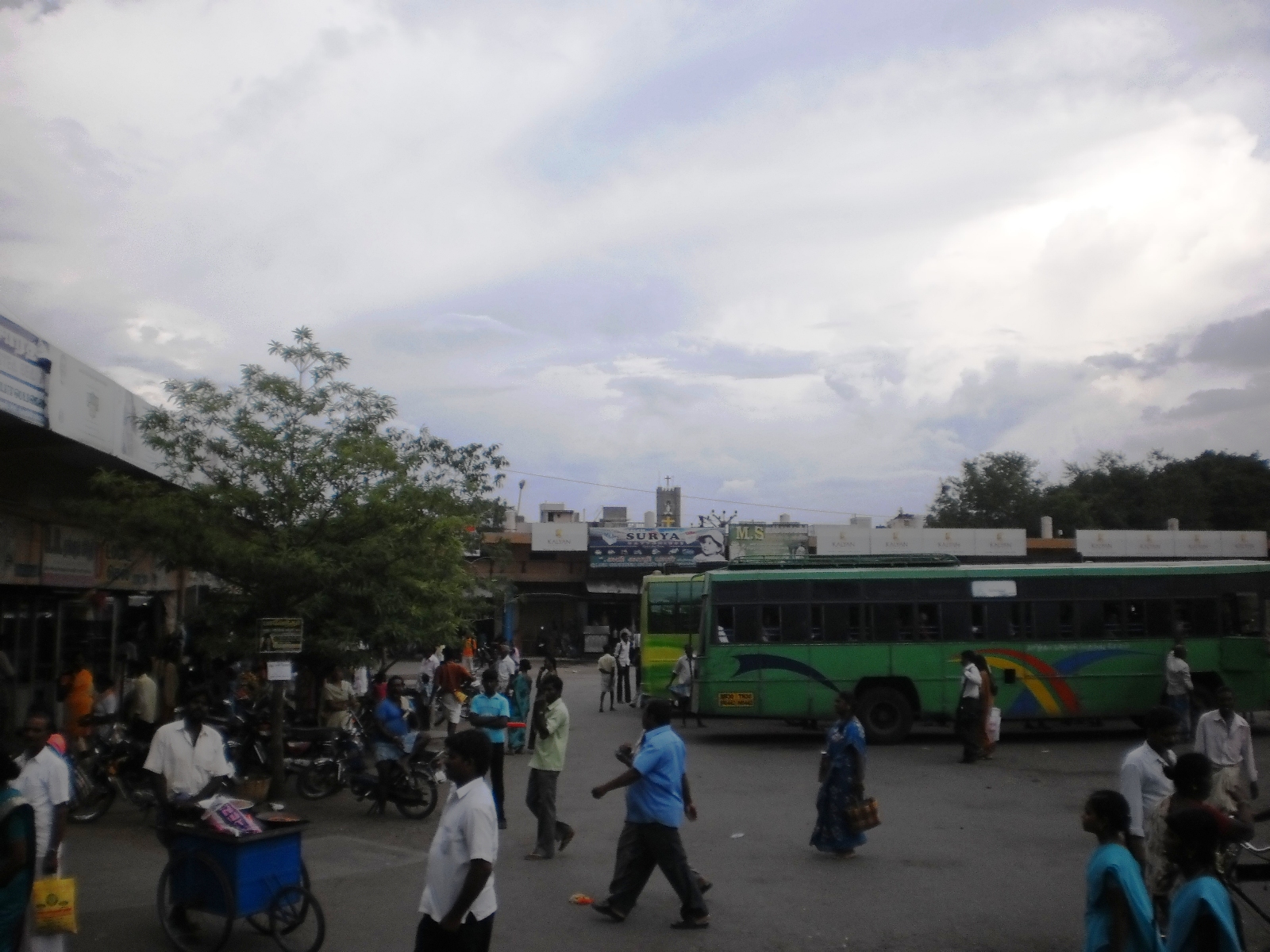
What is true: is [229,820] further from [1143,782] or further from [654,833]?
[1143,782]

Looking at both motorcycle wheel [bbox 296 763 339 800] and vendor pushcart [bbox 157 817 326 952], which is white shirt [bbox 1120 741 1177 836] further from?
motorcycle wheel [bbox 296 763 339 800]

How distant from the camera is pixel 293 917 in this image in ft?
23.6

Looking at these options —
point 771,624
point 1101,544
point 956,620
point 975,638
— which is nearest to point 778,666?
point 771,624

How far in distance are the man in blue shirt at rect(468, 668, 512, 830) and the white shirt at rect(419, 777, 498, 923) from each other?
5.84 metres

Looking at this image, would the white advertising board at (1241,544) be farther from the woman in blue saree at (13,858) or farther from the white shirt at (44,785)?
the woman in blue saree at (13,858)

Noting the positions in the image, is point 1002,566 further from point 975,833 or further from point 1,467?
point 1,467

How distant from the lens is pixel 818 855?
1044 centimetres

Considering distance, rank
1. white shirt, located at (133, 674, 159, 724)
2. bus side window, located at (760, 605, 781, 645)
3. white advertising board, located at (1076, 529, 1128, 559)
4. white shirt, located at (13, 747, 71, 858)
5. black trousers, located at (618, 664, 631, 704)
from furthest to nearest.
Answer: white advertising board, located at (1076, 529, 1128, 559) → black trousers, located at (618, 664, 631, 704) → bus side window, located at (760, 605, 781, 645) → white shirt, located at (133, 674, 159, 724) → white shirt, located at (13, 747, 71, 858)

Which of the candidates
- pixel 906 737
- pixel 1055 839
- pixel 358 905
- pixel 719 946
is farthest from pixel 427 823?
pixel 906 737

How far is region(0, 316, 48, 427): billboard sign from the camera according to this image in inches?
416

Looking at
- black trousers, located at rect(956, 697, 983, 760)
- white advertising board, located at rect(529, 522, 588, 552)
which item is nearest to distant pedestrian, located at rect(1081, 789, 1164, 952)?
black trousers, located at rect(956, 697, 983, 760)

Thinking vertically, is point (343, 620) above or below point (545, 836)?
above

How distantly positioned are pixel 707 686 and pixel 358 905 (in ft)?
37.3

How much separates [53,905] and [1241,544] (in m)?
53.3
